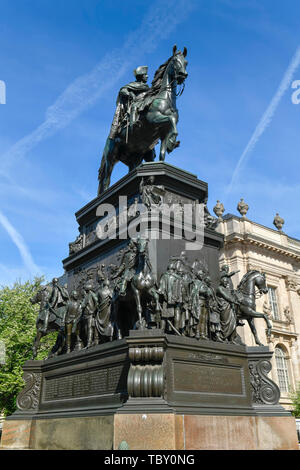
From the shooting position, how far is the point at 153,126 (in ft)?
39.4

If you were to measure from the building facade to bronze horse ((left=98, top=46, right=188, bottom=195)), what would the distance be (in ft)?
87.6

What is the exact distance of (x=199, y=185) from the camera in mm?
11445

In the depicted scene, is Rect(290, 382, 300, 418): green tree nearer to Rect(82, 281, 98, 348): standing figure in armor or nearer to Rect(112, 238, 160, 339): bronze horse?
Rect(82, 281, 98, 348): standing figure in armor

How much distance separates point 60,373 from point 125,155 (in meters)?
7.17

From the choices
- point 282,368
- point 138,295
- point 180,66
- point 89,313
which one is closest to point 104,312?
point 89,313

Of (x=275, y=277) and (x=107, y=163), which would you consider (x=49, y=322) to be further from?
(x=275, y=277)

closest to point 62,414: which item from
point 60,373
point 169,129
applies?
point 60,373

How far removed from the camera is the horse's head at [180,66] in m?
11.7

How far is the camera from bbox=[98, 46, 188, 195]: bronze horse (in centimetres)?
1172

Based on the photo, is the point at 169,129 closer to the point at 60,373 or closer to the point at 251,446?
the point at 60,373

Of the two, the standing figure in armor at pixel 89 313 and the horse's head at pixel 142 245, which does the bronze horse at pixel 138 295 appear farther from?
the standing figure in armor at pixel 89 313

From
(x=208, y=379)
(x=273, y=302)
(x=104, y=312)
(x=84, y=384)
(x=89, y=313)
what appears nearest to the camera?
(x=208, y=379)

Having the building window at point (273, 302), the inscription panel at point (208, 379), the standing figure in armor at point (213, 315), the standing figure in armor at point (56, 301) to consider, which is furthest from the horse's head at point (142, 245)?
the building window at point (273, 302)

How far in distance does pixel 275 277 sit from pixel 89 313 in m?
37.0
